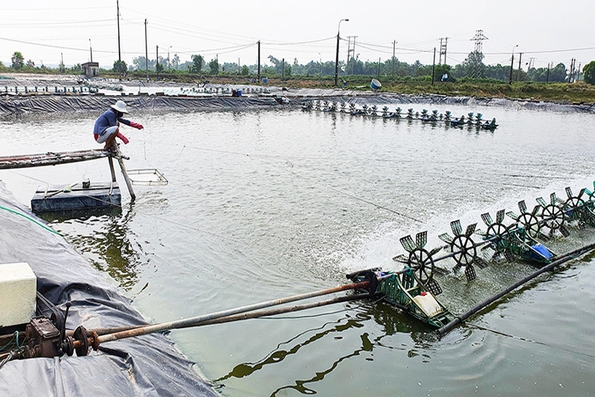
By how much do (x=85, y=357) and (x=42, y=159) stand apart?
8.68 metres

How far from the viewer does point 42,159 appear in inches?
448

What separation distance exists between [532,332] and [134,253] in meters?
7.57

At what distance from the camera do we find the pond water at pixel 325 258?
20.9ft

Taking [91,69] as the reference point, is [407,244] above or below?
below

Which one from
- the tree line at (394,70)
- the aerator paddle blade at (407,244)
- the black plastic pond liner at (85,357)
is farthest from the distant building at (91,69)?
the aerator paddle blade at (407,244)

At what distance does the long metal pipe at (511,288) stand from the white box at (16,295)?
5.49 metres

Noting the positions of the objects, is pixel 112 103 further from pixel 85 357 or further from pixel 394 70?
pixel 394 70

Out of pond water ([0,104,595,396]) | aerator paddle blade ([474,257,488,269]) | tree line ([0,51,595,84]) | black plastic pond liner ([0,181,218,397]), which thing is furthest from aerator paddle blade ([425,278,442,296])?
tree line ([0,51,595,84])

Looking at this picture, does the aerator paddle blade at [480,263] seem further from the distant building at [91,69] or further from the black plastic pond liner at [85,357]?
the distant building at [91,69]

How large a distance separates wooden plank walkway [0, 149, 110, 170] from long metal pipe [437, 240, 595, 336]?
9618 millimetres

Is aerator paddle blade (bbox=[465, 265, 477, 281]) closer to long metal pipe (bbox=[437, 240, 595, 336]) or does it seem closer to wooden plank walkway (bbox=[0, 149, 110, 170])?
long metal pipe (bbox=[437, 240, 595, 336])

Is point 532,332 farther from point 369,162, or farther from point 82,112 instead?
point 82,112

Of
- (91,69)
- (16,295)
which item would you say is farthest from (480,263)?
(91,69)

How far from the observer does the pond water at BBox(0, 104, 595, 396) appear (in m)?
6.36
